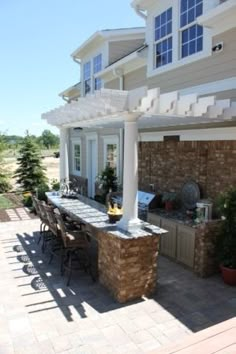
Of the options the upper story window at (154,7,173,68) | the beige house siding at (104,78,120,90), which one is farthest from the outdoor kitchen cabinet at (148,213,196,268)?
the beige house siding at (104,78,120,90)

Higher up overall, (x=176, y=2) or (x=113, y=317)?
(x=176, y=2)

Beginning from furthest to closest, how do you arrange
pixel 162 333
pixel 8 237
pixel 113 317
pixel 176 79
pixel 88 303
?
pixel 8 237
pixel 176 79
pixel 88 303
pixel 113 317
pixel 162 333

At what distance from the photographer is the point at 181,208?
7.73 m

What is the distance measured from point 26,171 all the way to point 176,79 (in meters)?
10.9

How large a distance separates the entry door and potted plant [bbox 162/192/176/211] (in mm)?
6231

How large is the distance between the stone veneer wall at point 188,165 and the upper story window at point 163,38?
221 centimetres

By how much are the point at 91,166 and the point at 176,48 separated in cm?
755

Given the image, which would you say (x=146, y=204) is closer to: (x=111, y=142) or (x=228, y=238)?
(x=228, y=238)

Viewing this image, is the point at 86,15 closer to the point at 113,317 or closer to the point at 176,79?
the point at 176,79

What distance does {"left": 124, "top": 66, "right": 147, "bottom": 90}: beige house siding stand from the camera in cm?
905

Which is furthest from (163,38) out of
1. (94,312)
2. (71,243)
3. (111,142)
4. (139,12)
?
(94,312)

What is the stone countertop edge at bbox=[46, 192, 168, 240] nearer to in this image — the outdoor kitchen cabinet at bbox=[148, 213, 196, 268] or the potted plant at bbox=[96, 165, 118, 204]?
the outdoor kitchen cabinet at bbox=[148, 213, 196, 268]

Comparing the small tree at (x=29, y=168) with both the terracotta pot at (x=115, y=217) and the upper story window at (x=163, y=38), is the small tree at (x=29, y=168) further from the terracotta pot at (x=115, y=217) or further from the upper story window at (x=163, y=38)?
the terracotta pot at (x=115, y=217)

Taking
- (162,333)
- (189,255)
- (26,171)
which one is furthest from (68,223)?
(26,171)
